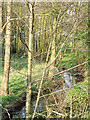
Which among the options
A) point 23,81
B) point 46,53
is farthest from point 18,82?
point 46,53

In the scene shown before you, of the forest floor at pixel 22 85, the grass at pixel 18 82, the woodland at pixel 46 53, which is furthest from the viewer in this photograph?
the grass at pixel 18 82

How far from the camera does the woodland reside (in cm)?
167

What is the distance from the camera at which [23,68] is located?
5066 mm

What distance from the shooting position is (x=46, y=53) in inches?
87.7

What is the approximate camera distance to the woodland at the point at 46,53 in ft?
5.47

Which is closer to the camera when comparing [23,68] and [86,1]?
[86,1]

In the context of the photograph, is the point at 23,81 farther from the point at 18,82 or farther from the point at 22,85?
the point at 22,85

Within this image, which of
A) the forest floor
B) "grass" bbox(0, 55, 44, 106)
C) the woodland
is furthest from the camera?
"grass" bbox(0, 55, 44, 106)

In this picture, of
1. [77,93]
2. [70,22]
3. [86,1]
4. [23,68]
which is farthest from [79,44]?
[23,68]

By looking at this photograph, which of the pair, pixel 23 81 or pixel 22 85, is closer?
pixel 22 85

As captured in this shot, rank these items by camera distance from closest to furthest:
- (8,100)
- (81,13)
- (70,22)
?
(81,13) < (70,22) < (8,100)

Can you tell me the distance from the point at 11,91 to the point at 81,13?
10.2 ft

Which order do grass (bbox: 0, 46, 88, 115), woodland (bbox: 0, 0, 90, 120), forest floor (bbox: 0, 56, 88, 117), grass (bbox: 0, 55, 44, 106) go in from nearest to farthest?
1. woodland (bbox: 0, 0, 90, 120)
2. forest floor (bbox: 0, 56, 88, 117)
3. grass (bbox: 0, 46, 88, 115)
4. grass (bbox: 0, 55, 44, 106)

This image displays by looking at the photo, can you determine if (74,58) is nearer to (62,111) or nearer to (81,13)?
(62,111)
